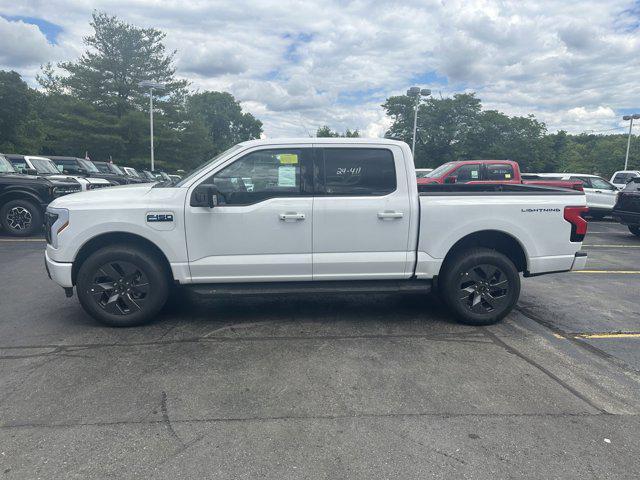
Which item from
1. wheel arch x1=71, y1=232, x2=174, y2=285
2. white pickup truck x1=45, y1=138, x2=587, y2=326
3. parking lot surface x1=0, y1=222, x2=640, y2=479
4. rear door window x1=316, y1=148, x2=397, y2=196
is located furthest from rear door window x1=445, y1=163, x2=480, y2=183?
wheel arch x1=71, y1=232, x2=174, y2=285

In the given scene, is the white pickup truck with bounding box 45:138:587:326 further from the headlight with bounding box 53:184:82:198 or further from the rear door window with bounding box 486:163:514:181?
the rear door window with bounding box 486:163:514:181

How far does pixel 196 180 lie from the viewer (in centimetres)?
488

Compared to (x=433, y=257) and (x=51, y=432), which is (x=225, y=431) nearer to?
(x=51, y=432)

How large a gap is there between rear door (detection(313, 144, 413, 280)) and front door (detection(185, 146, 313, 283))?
0.48 ft

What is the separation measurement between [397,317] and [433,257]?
0.88 metres

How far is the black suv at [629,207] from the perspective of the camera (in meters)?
12.1

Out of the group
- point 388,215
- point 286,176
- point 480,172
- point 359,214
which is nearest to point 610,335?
point 388,215

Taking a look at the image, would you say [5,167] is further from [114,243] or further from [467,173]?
[467,173]

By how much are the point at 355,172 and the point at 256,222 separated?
1.15 meters

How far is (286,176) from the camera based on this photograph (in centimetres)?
497

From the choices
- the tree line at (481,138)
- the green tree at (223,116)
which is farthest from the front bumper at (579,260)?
the green tree at (223,116)

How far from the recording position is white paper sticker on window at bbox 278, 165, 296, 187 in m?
4.96

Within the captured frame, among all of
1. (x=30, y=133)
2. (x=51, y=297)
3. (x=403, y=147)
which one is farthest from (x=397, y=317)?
(x=30, y=133)

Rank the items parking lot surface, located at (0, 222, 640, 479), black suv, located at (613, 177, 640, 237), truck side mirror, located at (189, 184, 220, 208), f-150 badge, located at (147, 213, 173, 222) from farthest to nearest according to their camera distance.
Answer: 1. black suv, located at (613, 177, 640, 237)
2. f-150 badge, located at (147, 213, 173, 222)
3. truck side mirror, located at (189, 184, 220, 208)
4. parking lot surface, located at (0, 222, 640, 479)
